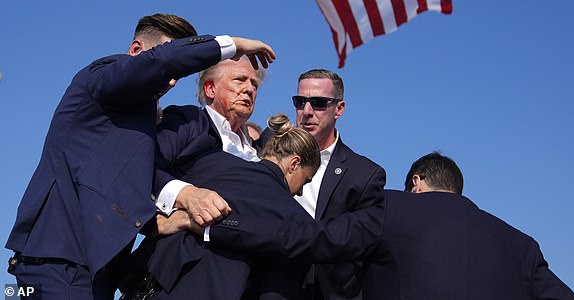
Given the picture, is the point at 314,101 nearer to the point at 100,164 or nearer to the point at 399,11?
the point at 399,11

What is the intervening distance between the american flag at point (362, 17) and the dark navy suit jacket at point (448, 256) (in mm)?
1095

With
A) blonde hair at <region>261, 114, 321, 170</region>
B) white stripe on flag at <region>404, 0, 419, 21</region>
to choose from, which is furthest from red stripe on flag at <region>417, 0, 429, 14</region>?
blonde hair at <region>261, 114, 321, 170</region>

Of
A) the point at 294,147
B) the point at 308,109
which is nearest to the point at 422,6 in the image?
the point at 294,147

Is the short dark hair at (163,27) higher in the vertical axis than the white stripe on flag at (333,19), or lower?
lower

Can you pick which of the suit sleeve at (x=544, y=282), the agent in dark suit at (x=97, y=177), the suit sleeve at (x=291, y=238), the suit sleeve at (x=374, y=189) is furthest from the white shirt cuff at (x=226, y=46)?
the suit sleeve at (x=544, y=282)

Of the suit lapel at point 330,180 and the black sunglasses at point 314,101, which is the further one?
the black sunglasses at point 314,101

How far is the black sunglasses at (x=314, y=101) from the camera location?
763 centimetres

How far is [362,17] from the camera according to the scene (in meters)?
5.05

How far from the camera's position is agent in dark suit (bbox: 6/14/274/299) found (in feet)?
13.7

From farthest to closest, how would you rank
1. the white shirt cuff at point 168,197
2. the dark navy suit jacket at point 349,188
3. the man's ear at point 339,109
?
the man's ear at point 339,109 < the dark navy suit jacket at point 349,188 < the white shirt cuff at point 168,197

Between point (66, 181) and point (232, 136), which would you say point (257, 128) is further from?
point (66, 181)

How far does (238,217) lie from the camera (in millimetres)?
4516

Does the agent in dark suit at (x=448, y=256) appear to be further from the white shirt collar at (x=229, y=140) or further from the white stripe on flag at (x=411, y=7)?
the white stripe on flag at (x=411, y=7)

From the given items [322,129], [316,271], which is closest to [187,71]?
[316,271]
